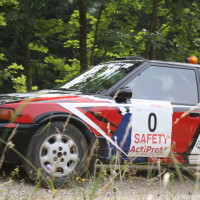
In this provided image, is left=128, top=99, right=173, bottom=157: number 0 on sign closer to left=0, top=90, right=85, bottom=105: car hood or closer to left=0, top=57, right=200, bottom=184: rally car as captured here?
left=0, top=57, right=200, bottom=184: rally car

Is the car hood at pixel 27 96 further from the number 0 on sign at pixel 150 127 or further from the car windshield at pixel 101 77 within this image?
the number 0 on sign at pixel 150 127

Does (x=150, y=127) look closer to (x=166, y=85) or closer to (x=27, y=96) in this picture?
(x=166, y=85)

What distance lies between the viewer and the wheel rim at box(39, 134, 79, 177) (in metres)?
5.36

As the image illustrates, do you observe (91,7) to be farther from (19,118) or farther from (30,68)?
(19,118)

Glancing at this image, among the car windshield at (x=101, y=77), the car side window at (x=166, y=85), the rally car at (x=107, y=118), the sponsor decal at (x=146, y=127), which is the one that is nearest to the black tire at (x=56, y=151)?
the rally car at (x=107, y=118)

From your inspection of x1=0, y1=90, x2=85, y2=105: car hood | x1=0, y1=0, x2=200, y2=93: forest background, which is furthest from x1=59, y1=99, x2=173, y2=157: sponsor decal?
x1=0, y1=0, x2=200, y2=93: forest background

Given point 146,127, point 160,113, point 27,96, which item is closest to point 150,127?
point 146,127

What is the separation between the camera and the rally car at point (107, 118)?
5363 mm

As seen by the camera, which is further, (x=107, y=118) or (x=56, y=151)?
(x=107, y=118)

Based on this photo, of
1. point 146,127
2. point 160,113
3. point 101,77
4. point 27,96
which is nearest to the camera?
point 27,96

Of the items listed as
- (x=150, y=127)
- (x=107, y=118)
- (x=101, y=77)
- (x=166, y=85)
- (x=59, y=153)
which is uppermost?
(x=101, y=77)

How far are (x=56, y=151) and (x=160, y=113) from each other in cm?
154

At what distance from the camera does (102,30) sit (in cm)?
1345

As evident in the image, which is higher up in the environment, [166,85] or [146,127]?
[166,85]
